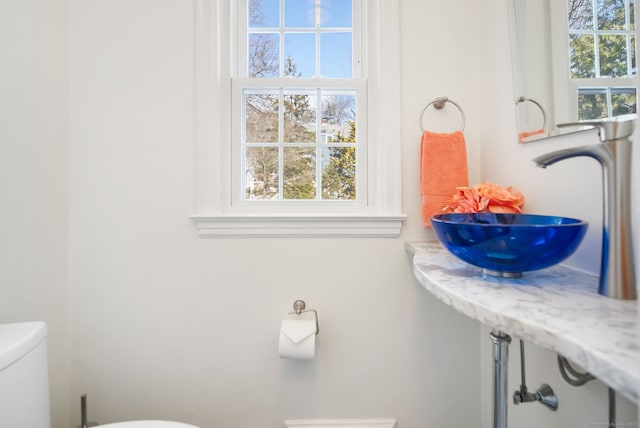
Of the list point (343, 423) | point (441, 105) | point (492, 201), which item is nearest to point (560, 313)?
point (492, 201)

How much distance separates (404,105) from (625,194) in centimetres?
80

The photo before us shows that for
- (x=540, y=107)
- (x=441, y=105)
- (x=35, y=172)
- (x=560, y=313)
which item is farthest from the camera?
(x=441, y=105)

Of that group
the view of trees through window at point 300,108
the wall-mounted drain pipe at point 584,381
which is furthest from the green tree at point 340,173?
the wall-mounted drain pipe at point 584,381

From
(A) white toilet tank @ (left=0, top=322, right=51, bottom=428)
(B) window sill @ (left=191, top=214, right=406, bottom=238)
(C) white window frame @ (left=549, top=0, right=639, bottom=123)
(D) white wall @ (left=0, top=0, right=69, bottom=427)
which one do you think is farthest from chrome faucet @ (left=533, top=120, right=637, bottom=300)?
(D) white wall @ (left=0, top=0, right=69, bottom=427)

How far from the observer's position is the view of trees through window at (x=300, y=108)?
1271 millimetres

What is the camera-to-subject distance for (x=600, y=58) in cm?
69

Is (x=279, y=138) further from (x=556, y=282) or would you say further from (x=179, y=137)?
(x=556, y=282)

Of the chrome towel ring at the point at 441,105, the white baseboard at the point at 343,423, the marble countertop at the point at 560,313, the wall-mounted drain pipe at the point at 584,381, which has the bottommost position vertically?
the white baseboard at the point at 343,423

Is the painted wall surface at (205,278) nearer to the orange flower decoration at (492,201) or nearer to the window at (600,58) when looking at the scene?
the orange flower decoration at (492,201)

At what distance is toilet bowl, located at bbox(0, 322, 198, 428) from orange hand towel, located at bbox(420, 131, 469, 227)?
1149 mm

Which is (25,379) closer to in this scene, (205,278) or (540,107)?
(205,278)

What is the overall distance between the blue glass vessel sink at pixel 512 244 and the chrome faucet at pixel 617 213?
0.17 ft

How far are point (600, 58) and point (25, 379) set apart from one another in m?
1.79

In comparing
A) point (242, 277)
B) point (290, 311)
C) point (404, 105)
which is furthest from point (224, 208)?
point (404, 105)
